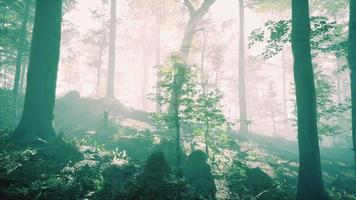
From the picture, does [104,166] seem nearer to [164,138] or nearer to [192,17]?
[164,138]

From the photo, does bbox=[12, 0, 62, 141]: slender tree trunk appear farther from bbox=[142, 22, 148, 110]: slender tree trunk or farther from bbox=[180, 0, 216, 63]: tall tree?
bbox=[142, 22, 148, 110]: slender tree trunk

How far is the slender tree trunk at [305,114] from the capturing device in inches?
352

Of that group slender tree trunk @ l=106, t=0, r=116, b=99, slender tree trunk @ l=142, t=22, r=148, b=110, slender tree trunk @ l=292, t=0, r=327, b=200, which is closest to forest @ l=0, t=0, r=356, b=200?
slender tree trunk @ l=292, t=0, r=327, b=200

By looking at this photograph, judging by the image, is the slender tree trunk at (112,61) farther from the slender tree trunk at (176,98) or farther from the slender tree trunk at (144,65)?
the slender tree trunk at (176,98)

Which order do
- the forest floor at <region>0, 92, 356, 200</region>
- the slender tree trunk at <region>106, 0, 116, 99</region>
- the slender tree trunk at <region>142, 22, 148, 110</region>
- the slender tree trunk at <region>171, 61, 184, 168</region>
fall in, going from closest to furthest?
the forest floor at <region>0, 92, 356, 200</region>, the slender tree trunk at <region>171, 61, 184, 168</region>, the slender tree trunk at <region>106, 0, 116, 99</region>, the slender tree trunk at <region>142, 22, 148, 110</region>

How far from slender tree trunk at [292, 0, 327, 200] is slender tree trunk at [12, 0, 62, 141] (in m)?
10.6

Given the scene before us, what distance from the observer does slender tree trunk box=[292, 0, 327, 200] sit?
29.4 ft

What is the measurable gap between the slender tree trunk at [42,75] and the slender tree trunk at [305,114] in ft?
34.8

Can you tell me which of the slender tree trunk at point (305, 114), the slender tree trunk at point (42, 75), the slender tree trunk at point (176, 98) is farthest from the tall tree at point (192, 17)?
the slender tree trunk at point (305, 114)

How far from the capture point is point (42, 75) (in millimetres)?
13297

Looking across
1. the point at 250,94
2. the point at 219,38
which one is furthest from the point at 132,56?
the point at 250,94

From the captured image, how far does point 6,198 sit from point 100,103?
69.1ft

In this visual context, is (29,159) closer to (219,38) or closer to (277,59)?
(219,38)

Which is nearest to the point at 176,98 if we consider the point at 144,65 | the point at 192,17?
the point at 192,17
